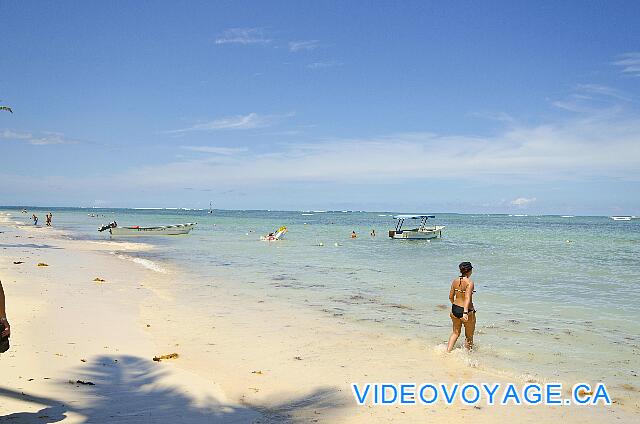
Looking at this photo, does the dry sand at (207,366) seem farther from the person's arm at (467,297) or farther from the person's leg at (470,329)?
the person's arm at (467,297)

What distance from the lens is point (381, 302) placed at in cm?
1623

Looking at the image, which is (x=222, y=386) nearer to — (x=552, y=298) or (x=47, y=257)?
(x=552, y=298)

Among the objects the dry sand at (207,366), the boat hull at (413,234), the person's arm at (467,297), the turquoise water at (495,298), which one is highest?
the person's arm at (467,297)

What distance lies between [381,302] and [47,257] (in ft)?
57.9

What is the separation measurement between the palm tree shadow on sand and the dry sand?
0.07 ft

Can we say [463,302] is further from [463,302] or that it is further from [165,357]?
[165,357]

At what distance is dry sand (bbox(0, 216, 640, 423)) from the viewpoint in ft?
21.9

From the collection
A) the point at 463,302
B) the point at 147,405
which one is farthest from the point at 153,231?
the point at 147,405

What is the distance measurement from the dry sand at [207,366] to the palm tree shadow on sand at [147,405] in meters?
0.02

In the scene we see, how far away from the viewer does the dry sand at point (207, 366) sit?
6684 mm

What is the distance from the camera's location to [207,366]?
8789 millimetres

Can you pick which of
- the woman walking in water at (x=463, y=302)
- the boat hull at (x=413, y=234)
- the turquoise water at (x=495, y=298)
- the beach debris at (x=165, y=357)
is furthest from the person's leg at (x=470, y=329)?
the boat hull at (x=413, y=234)

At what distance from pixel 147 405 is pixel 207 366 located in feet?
6.91

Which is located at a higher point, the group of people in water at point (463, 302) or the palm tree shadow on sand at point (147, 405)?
the group of people in water at point (463, 302)
